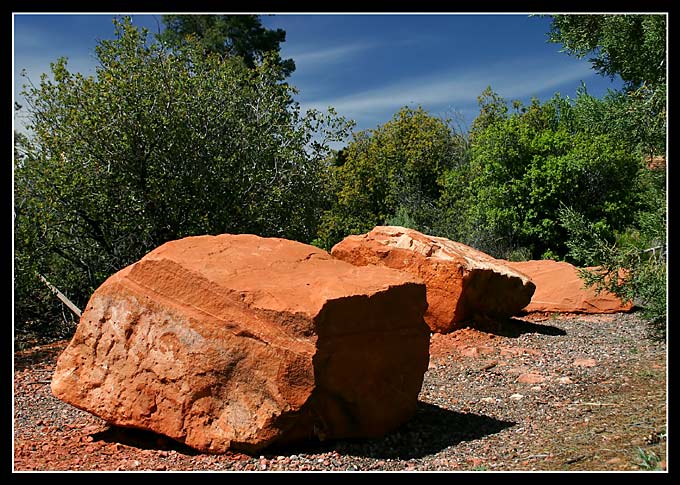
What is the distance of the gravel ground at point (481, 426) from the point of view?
499cm

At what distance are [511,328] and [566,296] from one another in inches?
79.0

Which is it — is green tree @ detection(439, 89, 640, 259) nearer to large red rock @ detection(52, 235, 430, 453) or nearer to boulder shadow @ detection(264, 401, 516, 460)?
boulder shadow @ detection(264, 401, 516, 460)

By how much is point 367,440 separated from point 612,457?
171 centimetres

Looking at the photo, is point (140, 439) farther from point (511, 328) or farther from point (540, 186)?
point (540, 186)

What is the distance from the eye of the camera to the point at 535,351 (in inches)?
347

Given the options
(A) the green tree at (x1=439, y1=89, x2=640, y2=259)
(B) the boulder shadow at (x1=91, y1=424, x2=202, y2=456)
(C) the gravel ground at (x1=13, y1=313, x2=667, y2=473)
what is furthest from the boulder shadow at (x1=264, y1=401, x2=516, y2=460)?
(A) the green tree at (x1=439, y1=89, x2=640, y2=259)

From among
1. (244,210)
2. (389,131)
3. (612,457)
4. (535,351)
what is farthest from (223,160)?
(389,131)

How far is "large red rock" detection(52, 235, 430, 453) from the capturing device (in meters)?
4.93

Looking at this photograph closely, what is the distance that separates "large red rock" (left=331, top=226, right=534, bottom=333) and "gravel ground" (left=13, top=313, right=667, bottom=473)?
66cm

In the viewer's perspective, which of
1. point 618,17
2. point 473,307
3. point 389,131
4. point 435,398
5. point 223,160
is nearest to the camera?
point 435,398

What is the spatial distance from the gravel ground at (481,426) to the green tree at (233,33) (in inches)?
597

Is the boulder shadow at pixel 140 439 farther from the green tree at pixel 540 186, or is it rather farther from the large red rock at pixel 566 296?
the green tree at pixel 540 186

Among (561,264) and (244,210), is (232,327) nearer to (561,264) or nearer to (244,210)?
(244,210)

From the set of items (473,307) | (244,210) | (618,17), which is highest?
(618,17)
